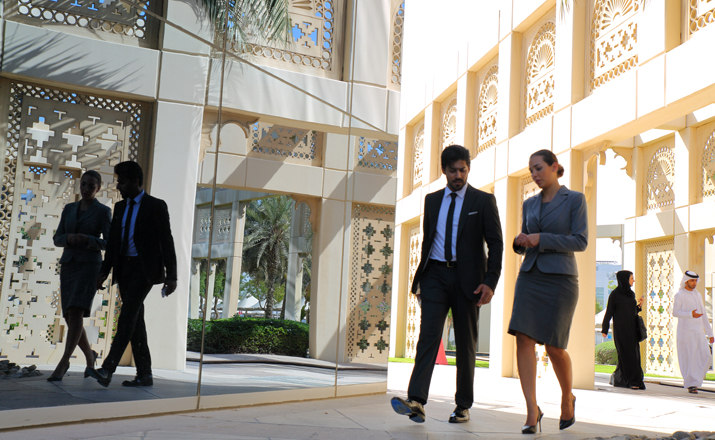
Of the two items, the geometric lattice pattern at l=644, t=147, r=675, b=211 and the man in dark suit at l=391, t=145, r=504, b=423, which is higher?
the geometric lattice pattern at l=644, t=147, r=675, b=211

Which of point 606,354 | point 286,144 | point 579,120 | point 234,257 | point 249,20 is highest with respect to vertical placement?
point 579,120

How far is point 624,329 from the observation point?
11.1 meters

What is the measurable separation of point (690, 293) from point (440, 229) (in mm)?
7646

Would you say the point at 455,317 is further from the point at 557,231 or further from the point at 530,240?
the point at 557,231

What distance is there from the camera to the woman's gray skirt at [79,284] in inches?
140

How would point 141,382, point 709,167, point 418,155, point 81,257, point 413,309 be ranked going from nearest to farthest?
point 81,257
point 141,382
point 709,167
point 413,309
point 418,155

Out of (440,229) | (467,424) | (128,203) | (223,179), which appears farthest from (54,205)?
(467,424)

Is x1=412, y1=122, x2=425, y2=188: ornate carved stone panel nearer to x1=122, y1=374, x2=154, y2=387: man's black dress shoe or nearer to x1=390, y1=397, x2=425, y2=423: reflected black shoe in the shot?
x1=390, y1=397, x2=425, y2=423: reflected black shoe

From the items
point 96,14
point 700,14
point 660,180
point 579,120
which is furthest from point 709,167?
point 96,14

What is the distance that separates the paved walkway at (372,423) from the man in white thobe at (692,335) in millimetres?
3643

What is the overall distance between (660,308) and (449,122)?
6168 mm

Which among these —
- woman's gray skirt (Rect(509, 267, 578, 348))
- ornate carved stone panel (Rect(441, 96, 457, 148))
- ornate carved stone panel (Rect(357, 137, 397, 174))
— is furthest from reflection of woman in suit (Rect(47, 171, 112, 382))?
ornate carved stone panel (Rect(441, 96, 457, 148))

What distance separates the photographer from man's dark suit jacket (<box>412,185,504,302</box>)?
445 cm

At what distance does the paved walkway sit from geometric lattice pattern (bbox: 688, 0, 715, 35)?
4114 millimetres
